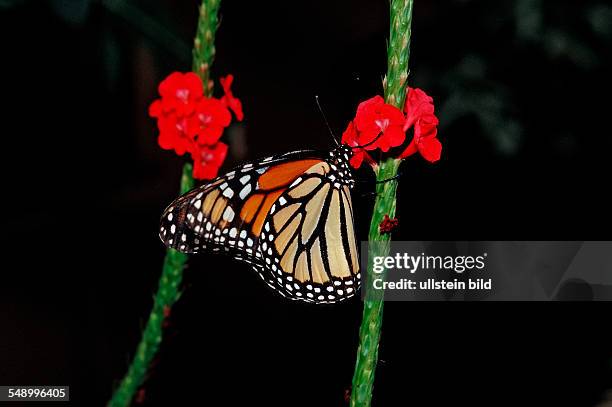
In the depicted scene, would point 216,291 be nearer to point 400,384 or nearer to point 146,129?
point 146,129

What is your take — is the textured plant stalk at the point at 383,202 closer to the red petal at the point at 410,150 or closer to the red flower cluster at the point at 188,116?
the red petal at the point at 410,150

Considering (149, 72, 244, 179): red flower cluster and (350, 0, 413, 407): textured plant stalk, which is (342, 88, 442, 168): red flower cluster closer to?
(350, 0, 413, 407): textured plant stalk

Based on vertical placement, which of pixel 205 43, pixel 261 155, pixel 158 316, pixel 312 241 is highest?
pixel 261 155

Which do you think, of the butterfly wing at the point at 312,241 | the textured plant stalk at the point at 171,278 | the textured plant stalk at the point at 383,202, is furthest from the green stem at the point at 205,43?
the textured plant stalk at the point at 383,202

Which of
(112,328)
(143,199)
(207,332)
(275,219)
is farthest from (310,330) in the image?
(275,219)

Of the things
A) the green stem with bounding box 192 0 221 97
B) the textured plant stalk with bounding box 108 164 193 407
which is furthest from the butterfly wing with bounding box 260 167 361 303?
the green stem with bounding box 192 0 221 97

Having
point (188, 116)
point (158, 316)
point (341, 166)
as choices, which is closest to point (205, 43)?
point (188, 116)

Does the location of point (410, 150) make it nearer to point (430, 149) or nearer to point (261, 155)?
point (430, 149)
